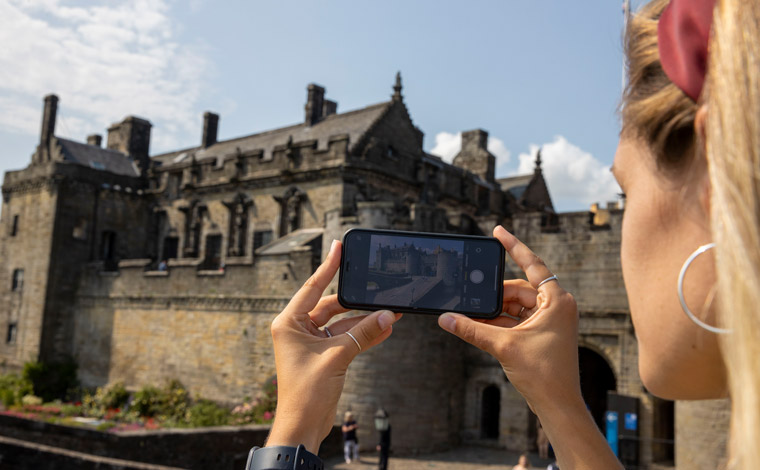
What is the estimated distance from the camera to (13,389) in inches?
1014

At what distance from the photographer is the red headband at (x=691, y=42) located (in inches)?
31.8

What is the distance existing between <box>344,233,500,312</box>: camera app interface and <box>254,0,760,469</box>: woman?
10.0 inches

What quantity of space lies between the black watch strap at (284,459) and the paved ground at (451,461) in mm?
14947

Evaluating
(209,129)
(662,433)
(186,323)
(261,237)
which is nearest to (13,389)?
(186,323)

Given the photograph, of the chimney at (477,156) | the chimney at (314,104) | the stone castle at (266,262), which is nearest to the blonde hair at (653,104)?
the stone castle at (266,262)

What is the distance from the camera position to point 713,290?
78cm

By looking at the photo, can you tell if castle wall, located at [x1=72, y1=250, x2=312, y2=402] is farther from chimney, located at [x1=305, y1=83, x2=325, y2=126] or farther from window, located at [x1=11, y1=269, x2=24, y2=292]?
chimney, located at [x1=305, y1=83, x2=325, y2=126]

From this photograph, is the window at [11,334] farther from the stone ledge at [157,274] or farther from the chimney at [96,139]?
the chimney at [96,139]

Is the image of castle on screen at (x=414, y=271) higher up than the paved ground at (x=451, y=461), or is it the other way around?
the image of castle on screen at (x=414, y=271)

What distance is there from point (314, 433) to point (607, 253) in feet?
57.3

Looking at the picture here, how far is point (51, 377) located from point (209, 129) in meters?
14.2

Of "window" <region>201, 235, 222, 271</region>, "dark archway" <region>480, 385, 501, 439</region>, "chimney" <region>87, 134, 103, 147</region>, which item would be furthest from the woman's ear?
"chimney" <region>87, 134, 103, 147</region>

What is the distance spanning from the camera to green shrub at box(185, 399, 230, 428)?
19.6 meters

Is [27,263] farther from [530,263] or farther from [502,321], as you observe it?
[530,263]
